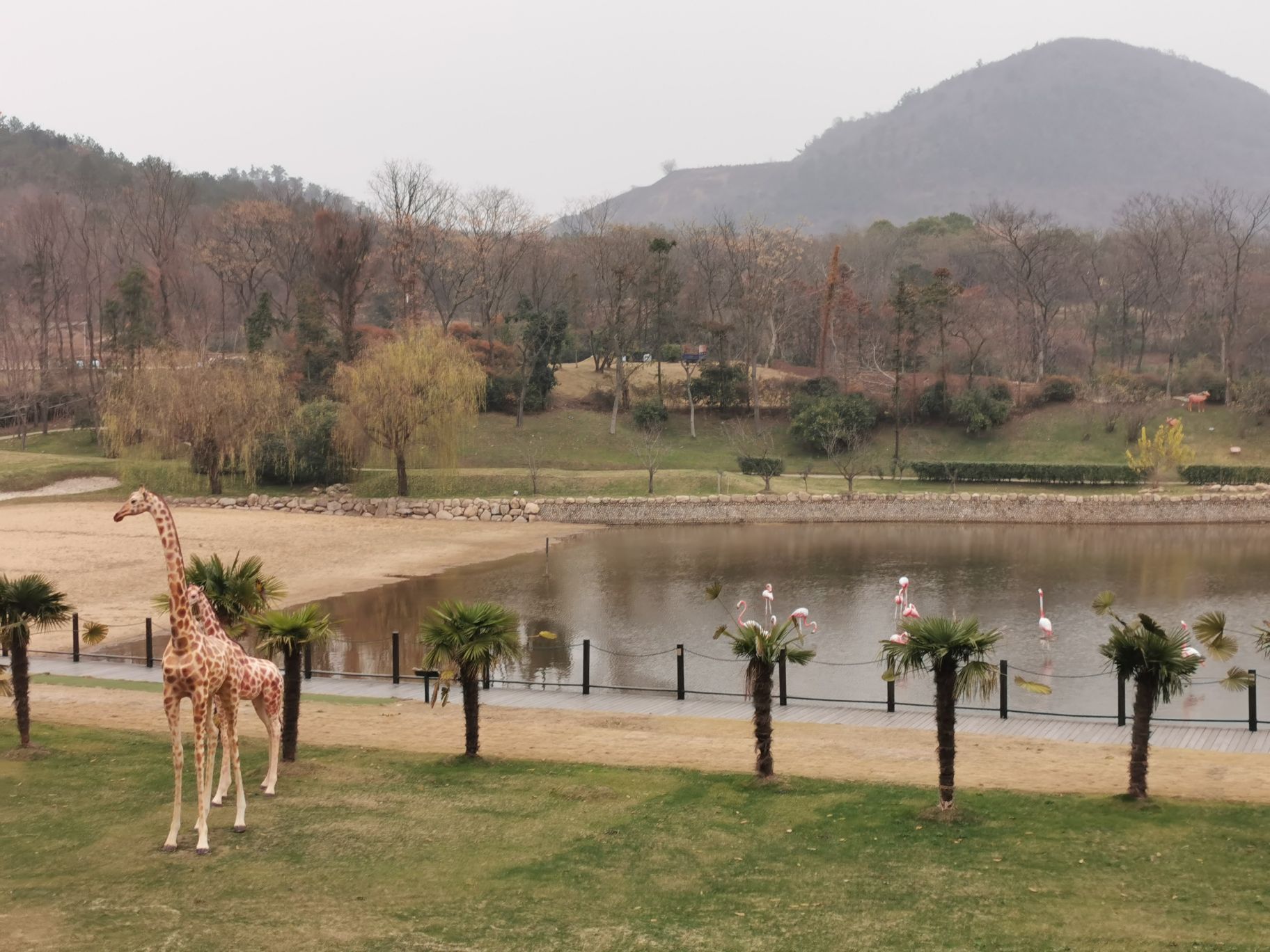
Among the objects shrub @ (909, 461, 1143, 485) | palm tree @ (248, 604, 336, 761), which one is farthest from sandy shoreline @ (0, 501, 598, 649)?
shrub @ (909, 461, 1143, 485)

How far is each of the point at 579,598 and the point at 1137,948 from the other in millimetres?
22002

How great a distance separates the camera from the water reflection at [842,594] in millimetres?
20688

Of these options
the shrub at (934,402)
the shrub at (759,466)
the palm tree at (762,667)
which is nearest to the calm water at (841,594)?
the palm tree at (762,667)

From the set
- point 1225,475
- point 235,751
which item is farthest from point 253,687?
point 1225,475

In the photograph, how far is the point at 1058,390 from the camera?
194 feet

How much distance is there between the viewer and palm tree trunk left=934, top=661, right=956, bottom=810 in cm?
1077

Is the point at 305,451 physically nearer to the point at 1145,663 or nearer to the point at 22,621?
the point at 22,621

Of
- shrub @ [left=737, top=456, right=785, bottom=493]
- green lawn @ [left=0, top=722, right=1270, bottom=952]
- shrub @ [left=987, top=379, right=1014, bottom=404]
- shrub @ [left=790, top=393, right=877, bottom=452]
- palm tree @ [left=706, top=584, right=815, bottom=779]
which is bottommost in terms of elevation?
green lawn @ [left=0, top=722, right=1270, bottom=952]

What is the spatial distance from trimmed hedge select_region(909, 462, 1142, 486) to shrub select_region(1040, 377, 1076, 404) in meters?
8.90

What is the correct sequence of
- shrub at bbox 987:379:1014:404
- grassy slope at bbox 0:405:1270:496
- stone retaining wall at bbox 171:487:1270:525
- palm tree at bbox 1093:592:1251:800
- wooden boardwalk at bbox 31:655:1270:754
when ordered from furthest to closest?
1. shrub at bbox 987:379:1014:404
2. grassy slope at bbox 0:405:1270:496
3. stone retaining wall at bbox 171:487:1270:525
4. wooden boardwalk at bbox 31:655:1270:754
5. palm tree at bbox 1093:592:1251:800

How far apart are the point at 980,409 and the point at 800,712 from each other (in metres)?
43.7

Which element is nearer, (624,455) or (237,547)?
(237,547)

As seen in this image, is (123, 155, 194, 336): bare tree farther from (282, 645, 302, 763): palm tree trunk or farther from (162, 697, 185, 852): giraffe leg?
(162, 697, 185, 852): giraffe leg

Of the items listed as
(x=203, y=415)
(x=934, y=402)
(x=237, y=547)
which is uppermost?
(x=934, y=402)
